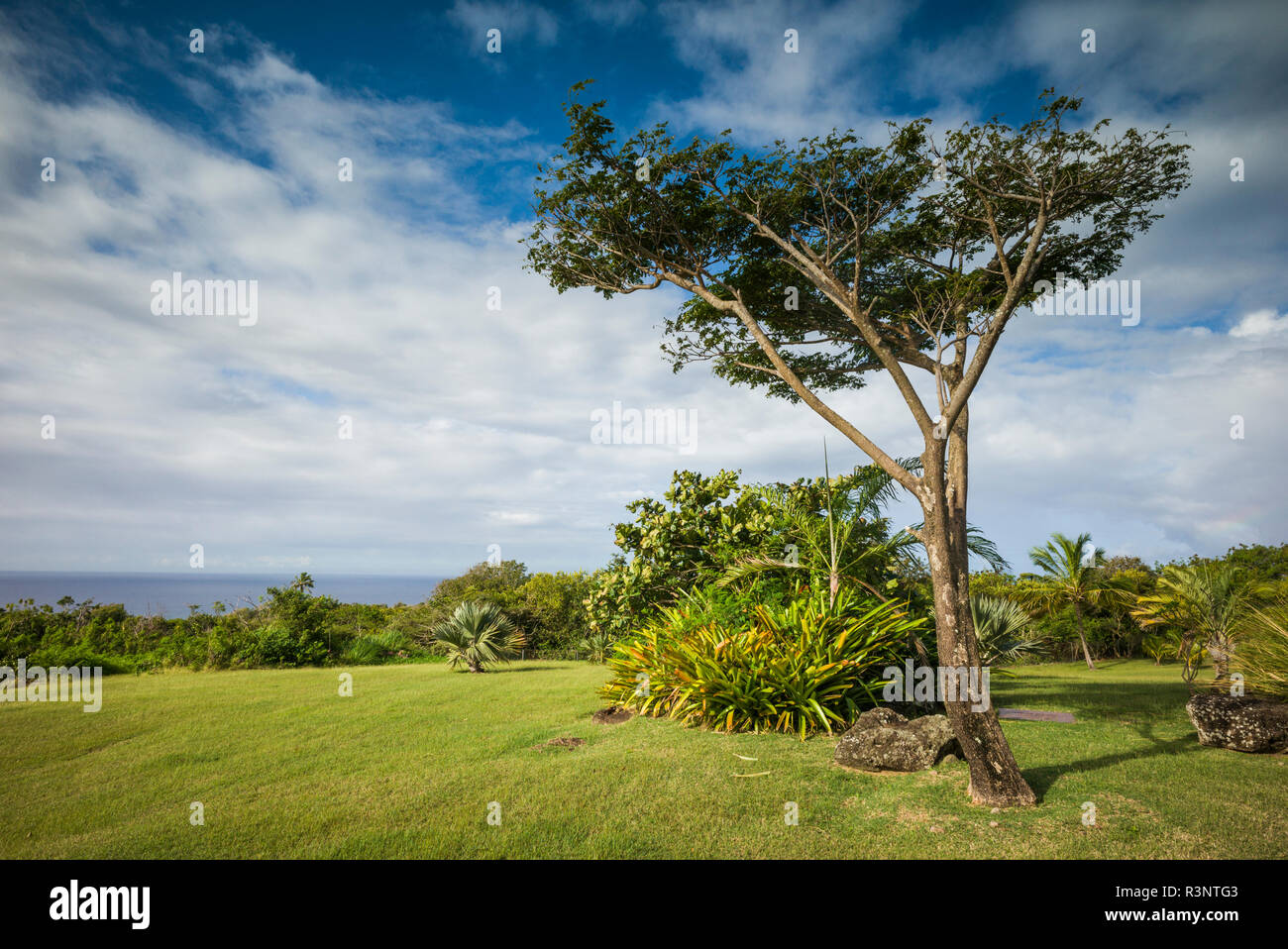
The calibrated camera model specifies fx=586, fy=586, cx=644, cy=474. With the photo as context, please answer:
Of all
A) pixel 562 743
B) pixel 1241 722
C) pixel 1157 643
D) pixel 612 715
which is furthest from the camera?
pixel 1157 643

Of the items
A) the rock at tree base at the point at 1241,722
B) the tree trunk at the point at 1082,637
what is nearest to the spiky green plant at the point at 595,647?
the rock at tree base at the point at 1241,722

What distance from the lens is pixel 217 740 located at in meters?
6.91

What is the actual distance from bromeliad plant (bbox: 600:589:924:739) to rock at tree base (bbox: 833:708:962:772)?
103cm

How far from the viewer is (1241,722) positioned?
6.44 metres

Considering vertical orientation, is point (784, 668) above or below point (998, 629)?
A: above

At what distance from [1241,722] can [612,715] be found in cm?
743

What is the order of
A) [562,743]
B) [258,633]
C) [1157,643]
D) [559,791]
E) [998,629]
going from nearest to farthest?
[559,791]
[562,743]
[998,629]
[258,633]
[1157,643]

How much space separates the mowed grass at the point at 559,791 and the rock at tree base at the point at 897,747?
20 centimetres

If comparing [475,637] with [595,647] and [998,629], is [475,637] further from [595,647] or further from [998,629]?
[998,629]

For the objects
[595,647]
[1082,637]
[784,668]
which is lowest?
[1082,637]

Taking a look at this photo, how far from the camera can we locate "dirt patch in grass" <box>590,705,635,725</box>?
8.29m

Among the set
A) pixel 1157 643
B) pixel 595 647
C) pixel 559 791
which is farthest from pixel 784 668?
pixel 1157 643
